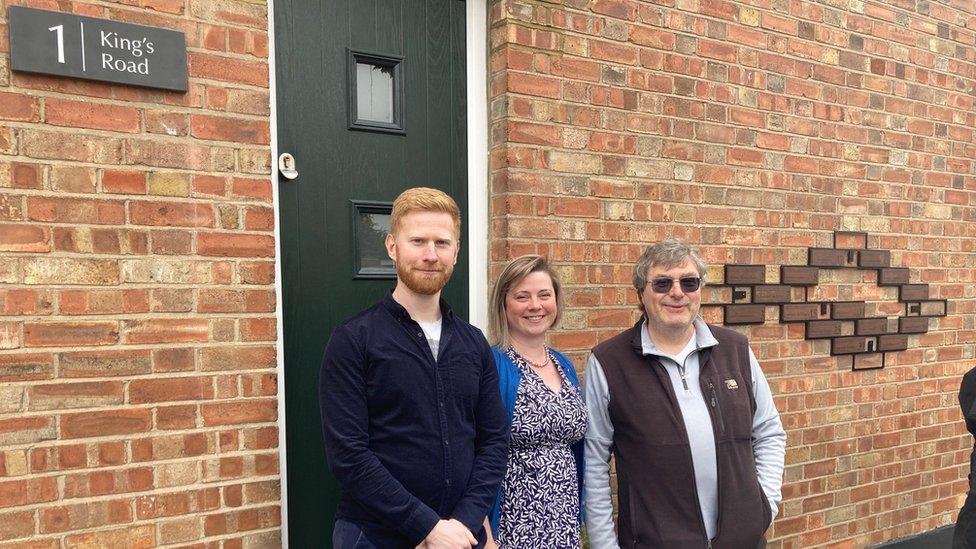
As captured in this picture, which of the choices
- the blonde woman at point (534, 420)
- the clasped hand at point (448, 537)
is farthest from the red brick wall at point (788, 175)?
the clasped hand at point (448, 537)

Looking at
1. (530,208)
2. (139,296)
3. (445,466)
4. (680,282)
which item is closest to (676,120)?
(530,208)

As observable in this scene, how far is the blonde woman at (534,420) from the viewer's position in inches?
84.4

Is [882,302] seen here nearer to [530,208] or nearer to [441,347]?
[530,208]

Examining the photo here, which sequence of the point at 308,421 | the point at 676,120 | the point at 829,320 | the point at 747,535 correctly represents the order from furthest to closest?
the point at 829,320, the point at 676,120, the point at 308,421, the point at 747,535

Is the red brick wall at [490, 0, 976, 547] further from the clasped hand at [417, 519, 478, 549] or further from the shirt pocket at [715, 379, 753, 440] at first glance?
the clasped hand at [417, 519, 478, 549]

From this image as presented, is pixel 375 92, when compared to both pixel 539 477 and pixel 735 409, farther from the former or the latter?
pixel 735 409

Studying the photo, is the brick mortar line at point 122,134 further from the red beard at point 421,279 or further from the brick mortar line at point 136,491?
the brick mortar line at point 136,491

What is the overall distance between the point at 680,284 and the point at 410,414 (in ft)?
3.34

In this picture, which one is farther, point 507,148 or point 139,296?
point 507,148

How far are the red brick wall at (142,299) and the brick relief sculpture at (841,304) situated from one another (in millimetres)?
2314

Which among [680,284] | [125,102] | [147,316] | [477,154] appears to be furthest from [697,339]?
[125,102]

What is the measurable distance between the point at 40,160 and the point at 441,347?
1.37 m

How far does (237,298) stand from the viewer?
91.3 inches

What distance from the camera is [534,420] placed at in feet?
7.09
